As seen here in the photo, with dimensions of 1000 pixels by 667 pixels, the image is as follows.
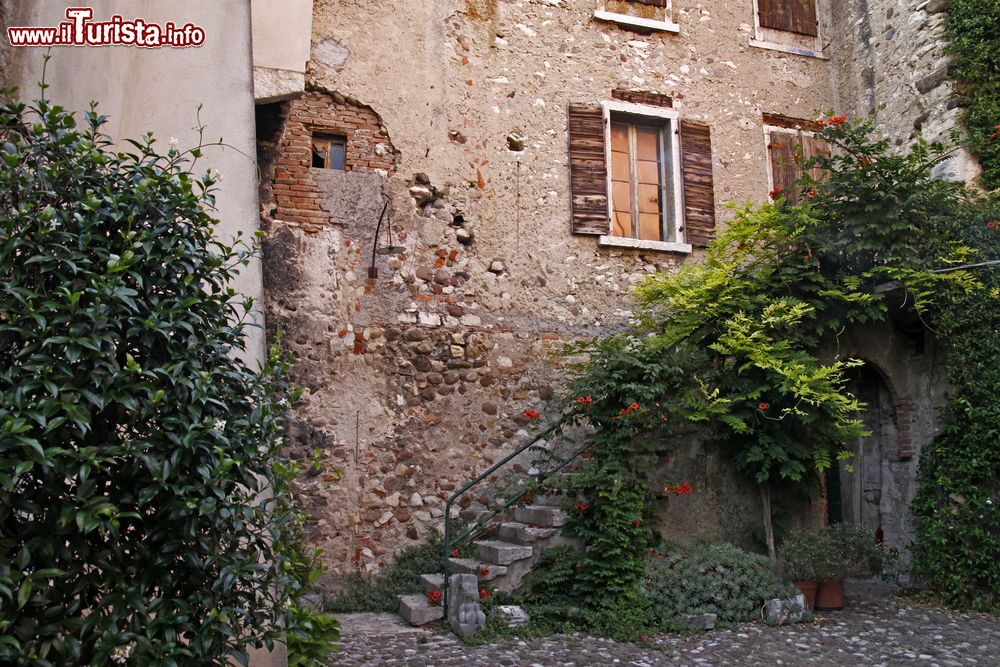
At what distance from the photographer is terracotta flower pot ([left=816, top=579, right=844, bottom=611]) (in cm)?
679

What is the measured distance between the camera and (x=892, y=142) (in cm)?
955

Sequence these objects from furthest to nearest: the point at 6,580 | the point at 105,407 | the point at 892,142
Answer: the point at 892,142 < the point at 105,407 < the point at 6,580

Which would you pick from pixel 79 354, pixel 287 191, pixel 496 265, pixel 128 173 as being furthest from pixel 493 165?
pixel 79 354

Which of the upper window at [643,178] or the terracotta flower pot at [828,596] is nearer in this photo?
the terracotta flower pot at [828,596]

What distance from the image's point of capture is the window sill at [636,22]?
904cm

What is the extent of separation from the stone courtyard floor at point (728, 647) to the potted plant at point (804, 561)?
30 centimetres

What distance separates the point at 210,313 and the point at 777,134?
8243 millimetres

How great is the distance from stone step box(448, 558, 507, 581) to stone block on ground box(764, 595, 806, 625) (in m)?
2.11

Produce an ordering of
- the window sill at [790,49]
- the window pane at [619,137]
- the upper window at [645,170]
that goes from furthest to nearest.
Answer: the window sill at [790,49]
the window pane at [619,137]
the upper window at [645,170]

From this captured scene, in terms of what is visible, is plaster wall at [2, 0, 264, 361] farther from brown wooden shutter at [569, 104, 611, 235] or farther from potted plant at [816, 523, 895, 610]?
potted plant at [816, 523, 895, 610]

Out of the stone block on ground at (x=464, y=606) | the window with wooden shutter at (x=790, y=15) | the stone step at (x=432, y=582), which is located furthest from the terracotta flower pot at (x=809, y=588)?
the window with wooden shutter at (x=790, y=15)

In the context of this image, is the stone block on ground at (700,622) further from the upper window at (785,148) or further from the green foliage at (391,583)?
the upper window at (785,148)

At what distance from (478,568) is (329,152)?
419 centimetres

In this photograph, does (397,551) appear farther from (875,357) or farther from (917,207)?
(917,207)
